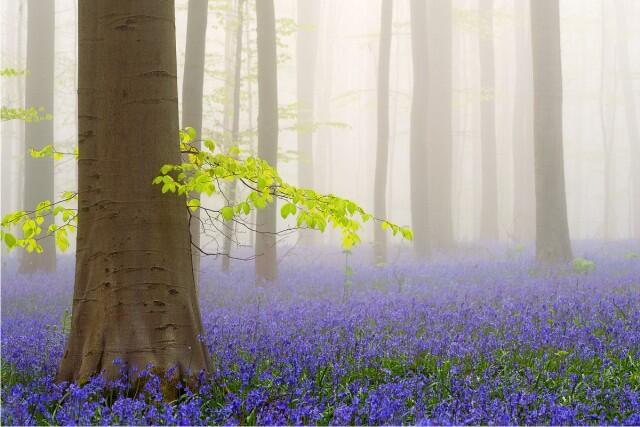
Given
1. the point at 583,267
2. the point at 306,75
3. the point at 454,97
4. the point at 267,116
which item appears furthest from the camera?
the point at 454,97

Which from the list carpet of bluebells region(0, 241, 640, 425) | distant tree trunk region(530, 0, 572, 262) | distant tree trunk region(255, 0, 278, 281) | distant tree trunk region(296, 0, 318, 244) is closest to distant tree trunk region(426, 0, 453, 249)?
distant tree trunk region(296, 0, 318, 244)

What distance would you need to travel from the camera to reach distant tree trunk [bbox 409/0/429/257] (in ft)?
58.5

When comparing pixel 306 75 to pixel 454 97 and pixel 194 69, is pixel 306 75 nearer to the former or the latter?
pixel 454 97

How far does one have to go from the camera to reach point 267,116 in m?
12.6

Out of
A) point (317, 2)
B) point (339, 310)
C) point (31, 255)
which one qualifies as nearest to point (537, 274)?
point (339, 310)

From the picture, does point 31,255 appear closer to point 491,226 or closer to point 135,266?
point 135,266

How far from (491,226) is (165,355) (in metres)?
21.2

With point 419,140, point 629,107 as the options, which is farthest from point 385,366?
point 629,107

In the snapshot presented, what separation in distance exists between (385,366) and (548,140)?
9160mm

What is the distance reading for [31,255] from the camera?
15156 mm

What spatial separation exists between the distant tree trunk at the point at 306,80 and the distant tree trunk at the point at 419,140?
23.9ft

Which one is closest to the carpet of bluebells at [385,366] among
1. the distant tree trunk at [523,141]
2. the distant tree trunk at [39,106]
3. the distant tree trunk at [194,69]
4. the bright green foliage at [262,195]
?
the bright green foliage at [262,195]

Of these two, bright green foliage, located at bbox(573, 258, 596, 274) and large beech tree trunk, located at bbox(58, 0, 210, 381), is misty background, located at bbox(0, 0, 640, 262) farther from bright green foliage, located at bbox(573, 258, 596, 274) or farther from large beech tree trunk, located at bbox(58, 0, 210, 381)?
large beech tree trunk, located at bbox(58, 0, 210, 381)

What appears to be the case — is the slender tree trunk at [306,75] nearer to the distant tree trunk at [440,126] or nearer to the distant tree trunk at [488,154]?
the distant tree trunk at [440,126]
